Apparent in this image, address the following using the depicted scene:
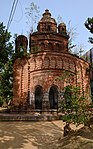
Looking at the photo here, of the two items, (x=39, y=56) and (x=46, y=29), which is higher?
(x=46, y=29)

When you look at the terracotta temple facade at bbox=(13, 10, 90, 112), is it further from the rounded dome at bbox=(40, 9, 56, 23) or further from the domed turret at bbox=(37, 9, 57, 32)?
the rounded dome at bbox=(40, 9, 56, 23)

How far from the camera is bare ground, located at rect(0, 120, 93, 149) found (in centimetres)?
960

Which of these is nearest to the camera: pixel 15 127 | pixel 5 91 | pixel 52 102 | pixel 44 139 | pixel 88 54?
pixel 44 139

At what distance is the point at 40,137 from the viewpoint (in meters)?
11.6

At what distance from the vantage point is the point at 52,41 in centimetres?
2292

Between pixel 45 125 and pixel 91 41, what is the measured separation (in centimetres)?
571

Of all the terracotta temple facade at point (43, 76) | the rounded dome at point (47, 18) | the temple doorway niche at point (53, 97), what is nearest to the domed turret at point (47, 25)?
the rounded dome at point (47, 18)

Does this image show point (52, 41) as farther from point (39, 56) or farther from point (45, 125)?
point (45, 125)

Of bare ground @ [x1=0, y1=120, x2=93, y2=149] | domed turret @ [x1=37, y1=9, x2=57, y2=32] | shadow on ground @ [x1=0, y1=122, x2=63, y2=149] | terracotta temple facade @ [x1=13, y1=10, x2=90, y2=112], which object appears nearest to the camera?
bare ground @ [x1=0, y1=120, x2=93, y2=149]

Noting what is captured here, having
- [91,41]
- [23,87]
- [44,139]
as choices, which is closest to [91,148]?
[44,139]

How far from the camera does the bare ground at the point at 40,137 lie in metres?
9.60

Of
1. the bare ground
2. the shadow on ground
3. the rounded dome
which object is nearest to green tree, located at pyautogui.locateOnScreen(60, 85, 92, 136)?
the bare ground

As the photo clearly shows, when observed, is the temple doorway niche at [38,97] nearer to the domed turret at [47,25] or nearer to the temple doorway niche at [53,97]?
the temple doorway niche at [53,97]

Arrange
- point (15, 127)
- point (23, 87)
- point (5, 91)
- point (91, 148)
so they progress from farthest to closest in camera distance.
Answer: point (5, 91) → point (23, 87) → point (15, 127) → point (91, 148)
